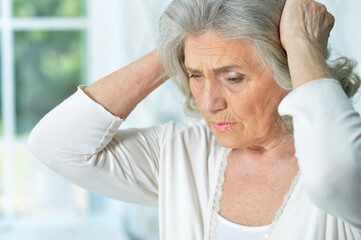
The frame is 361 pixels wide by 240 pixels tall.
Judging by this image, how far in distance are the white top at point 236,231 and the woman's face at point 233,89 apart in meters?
0.24

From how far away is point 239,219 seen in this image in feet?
4.97

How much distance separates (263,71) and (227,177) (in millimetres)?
396

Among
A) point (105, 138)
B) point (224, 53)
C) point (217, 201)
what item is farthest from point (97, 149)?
point (224, 53)

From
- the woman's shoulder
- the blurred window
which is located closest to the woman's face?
the woman's shoulder

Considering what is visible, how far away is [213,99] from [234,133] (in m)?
0.12

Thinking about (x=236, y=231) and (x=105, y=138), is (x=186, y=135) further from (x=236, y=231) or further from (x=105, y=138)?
(x=236, y=231)

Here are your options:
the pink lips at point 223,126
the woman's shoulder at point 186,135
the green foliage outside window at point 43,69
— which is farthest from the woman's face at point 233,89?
the green foliage outside window at point 43,69

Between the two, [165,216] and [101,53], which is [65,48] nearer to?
[101,53]

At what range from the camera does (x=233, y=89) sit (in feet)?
4.67

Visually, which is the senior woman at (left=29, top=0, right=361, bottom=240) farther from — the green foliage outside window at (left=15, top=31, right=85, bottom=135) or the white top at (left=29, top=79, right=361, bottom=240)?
the green foliage outside window at (left=15, top=31, right=85, bottom=135)

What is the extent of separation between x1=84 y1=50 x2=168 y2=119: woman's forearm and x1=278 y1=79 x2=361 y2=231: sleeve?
614 millimetres

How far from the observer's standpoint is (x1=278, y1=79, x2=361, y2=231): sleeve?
3.51 feet

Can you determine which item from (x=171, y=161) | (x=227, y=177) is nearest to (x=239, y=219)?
(x=227, y=177)

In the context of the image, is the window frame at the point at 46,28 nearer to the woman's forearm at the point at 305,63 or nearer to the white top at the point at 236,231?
the white top at the point at 236,231
